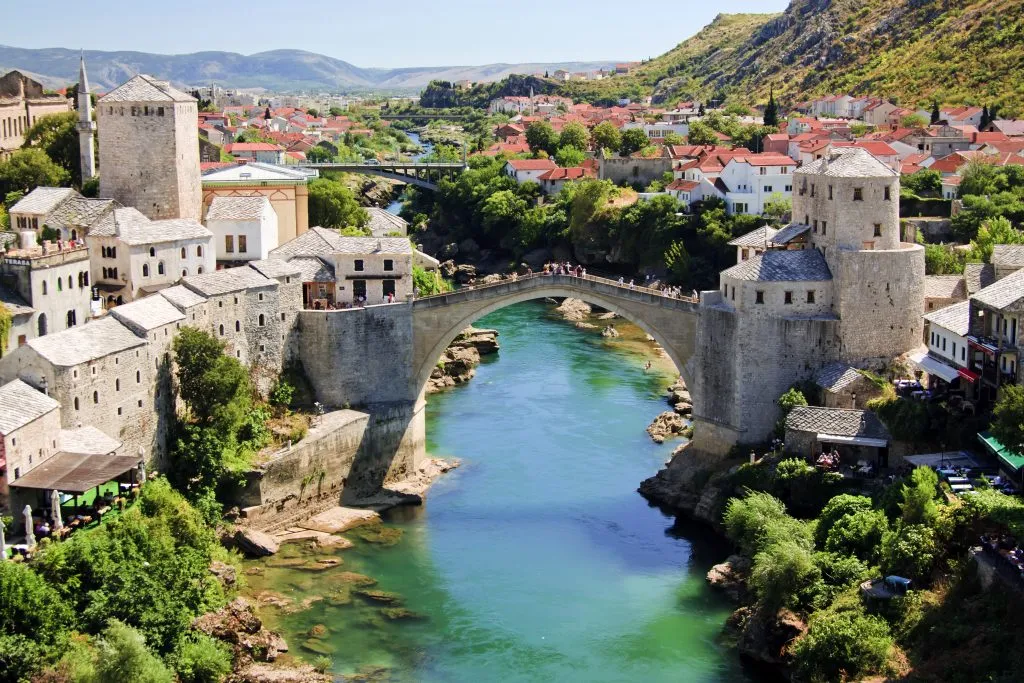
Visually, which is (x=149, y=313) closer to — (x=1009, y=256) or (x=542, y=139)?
(x=1009, y=256)

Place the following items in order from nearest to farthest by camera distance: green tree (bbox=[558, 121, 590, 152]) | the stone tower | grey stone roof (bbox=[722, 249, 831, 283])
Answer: grey stone roof (bbox=[722, 249, 831, 283])
the stone tower
green tree (bbox=[558, 121, 590, 152])

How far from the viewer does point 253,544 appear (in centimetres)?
4038

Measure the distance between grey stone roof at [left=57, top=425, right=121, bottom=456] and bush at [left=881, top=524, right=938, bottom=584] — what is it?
65.3 feet

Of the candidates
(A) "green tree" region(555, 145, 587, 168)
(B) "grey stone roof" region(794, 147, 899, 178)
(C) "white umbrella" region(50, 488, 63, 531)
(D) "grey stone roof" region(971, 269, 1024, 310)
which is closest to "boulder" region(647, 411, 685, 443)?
(B) "grey stone roof" region(794, 147, 899, 178)

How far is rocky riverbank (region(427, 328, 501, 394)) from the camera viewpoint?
59.8 meters

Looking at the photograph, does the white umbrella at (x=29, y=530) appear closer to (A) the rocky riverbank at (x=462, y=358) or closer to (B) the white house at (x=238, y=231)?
(B) the white house at (x=238, y=231)

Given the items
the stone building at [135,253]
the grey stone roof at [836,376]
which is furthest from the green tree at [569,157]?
the grey stone roof at [836,376]

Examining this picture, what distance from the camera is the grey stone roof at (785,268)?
43.8 m

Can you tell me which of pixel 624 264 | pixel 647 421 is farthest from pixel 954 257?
pixel 624 264

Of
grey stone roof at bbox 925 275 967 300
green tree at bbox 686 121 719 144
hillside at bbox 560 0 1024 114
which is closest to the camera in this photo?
grey stone roof at bbox 925 275 967 300

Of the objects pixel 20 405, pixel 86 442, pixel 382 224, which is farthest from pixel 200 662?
pixel 382 224

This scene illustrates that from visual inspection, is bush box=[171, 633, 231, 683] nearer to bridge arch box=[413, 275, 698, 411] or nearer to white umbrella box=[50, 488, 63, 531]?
white umbrella box=[50, 488, 63, 531]

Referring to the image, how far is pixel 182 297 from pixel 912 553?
74.0 feet

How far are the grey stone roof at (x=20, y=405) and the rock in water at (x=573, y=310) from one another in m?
39.5
